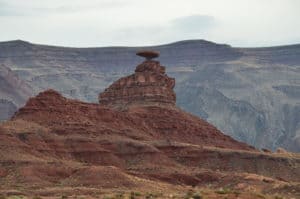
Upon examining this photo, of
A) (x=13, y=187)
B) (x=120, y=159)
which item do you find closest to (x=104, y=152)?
(x=120, y=159)

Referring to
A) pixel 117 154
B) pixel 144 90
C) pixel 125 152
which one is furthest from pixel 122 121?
pixel 144 90

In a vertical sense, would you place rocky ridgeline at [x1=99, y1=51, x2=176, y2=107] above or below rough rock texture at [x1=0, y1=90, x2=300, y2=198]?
above

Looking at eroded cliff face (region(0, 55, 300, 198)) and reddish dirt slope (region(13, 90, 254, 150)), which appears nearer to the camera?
eroded cliff face (region(0, 55, 300, 198))

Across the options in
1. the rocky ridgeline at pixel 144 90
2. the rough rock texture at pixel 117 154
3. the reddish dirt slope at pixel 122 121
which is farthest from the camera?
the rocky ridgeline at pixel 144 90

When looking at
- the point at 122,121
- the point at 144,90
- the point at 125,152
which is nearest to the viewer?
the point at 125,152

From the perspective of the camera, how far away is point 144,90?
146 metres

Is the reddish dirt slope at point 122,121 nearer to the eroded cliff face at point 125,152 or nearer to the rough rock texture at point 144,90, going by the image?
the eroded cliff face at point 125,152

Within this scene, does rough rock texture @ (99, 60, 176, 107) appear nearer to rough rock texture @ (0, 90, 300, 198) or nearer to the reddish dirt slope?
the reddish dirt slope

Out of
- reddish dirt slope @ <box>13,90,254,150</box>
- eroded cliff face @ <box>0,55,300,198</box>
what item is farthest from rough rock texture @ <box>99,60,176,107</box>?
reddish dirt slope @ <box>13,90,254,150</box>

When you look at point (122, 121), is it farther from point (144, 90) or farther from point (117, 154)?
point (144, 90)

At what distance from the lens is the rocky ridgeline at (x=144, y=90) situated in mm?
146000

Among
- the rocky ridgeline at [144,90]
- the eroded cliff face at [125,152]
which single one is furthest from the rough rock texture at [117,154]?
the rocky ridgeline at [144,90]

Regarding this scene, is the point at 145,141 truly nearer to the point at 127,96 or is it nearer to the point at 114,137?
the point at 114,137

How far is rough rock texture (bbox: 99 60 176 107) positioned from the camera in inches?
5748
